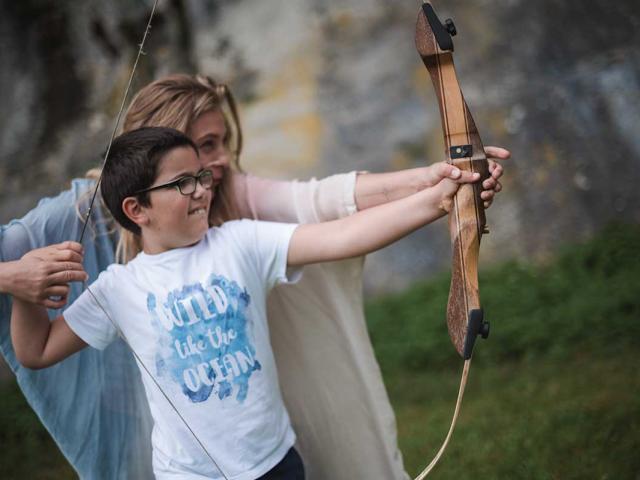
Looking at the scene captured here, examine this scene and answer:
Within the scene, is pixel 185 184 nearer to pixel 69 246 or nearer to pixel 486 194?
pixel 69 246

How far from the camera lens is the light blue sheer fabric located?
244cm

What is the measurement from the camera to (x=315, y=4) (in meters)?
6.24

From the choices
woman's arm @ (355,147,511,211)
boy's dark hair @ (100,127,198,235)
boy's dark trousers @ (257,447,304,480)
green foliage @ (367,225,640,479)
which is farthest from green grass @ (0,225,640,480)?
boy's dark hair @ (100,127,198,235)

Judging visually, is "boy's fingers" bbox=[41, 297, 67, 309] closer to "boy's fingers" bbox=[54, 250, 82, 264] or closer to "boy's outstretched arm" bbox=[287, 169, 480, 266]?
"boy's fingers" bbox=[54, 250, 82, 264]

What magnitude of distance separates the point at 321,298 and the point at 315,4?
419 cm

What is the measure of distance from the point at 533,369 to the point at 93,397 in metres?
2.64

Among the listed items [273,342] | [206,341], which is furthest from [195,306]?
[273,342]

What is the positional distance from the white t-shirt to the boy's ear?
0.10 meters

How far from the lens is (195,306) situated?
2.03 metres

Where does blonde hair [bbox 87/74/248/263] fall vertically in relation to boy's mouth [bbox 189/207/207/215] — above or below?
above

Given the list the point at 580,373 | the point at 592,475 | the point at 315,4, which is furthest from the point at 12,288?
the point at 315,4

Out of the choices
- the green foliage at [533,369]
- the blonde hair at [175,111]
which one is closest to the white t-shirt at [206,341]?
the blonde hair at [175,111]

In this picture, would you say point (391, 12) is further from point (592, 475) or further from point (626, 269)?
point (592, 475)

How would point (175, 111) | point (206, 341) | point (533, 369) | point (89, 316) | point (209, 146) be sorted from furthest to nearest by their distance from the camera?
point (533, 369) → point (209, 146) → point (175, 111) → point (89, 316) → point (206, 341)
